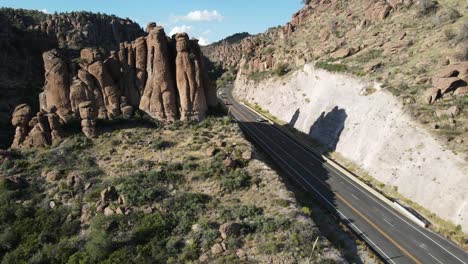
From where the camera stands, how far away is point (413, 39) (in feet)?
204

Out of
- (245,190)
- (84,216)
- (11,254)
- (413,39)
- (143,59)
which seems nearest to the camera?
(11,254)

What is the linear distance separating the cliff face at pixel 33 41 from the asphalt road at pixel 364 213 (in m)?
39.1

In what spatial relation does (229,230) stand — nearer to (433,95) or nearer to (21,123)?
(21,123)

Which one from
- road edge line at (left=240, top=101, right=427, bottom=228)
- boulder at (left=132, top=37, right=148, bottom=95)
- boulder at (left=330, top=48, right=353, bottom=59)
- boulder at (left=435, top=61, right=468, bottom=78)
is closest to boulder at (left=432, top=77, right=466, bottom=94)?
boulder at (left=435, top=61, right=468, bottom=78)

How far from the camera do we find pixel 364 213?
37.5 metres

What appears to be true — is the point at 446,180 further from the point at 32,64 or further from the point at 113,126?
the point at 32,64

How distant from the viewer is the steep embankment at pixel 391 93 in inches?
1565

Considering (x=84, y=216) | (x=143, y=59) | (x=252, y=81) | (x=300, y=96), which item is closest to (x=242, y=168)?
(x=84, y=216)

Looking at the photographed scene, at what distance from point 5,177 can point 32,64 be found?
79034 millimetres

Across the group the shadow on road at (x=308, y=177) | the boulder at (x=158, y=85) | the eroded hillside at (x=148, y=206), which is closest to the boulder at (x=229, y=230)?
the eroded hillside at (x=148, y=206)

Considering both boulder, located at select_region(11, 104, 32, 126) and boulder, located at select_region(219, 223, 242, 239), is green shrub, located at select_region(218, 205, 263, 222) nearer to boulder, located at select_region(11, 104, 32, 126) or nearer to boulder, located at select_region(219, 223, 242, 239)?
boulder, located at select_region(219, 223, 242, 239)

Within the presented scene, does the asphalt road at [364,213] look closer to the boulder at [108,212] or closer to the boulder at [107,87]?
the boulder at [108,212]

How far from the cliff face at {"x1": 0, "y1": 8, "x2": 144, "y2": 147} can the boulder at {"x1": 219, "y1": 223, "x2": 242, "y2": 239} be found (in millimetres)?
33951

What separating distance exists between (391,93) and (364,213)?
2218 cm
